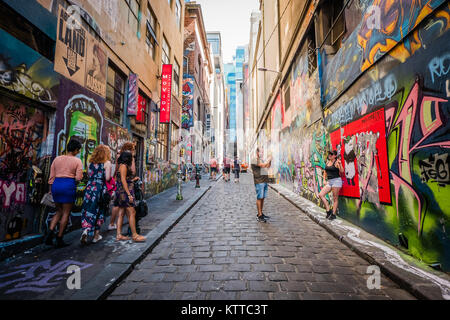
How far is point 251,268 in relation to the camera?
307cm

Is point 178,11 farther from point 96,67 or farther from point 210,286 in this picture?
point 210,286

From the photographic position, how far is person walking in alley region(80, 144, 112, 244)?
407 centimetres

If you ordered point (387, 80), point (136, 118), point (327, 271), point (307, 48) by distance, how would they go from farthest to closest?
point (307, 48) → point (136, 118) → point (387, 80) → point (327, 271)

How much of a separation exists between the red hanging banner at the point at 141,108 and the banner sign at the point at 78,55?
266 centimetres

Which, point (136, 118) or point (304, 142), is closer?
point (136, 118)

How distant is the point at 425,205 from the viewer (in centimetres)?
310

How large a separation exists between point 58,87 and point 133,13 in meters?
5.25

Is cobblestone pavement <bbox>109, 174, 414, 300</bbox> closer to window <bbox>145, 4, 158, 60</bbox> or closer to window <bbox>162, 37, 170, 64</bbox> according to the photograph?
window <bbox>145, 4, 158, 60</bbox>

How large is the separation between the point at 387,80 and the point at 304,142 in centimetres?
579

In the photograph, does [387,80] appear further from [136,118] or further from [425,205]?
[136,118]

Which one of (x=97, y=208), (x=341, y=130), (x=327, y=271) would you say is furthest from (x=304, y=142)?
(x=97, y=208)

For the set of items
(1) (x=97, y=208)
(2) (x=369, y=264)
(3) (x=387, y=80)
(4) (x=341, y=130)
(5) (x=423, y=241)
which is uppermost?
(3) (x=387, y=80)

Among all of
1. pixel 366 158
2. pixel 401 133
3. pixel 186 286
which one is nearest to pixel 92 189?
pixel 186 286

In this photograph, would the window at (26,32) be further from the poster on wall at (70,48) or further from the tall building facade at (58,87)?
the poster on wall at (70,48)
